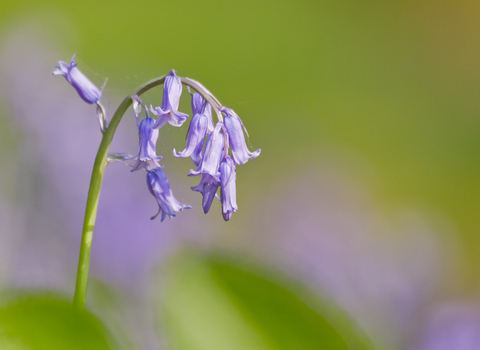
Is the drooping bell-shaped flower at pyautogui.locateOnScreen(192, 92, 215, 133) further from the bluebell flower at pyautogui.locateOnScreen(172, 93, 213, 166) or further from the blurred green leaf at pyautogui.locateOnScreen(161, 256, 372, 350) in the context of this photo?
the blurred green leaf at pyautogui.locateOnScreen(161, 256, 372, 350)

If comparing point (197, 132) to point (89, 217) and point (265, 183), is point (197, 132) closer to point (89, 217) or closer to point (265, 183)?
point (89, 217)

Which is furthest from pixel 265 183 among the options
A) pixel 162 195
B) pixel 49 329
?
pixel 49 329

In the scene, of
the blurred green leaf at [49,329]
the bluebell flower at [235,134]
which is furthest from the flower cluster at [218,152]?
the blurred green leaf at [49,329]

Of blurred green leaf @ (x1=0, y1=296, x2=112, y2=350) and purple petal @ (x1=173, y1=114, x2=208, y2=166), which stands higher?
purple petal @ (x1=173, y1=114, x2=208, y2=166)

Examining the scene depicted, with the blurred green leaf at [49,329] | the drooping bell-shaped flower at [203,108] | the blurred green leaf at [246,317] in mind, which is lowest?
the blurred green leaf at [49,329]

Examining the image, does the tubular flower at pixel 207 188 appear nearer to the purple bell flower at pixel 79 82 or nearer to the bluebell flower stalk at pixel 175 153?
the bluebell flower stalk at pixel 175 153

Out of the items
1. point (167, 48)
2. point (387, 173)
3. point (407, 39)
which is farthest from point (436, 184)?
point (167, 48)

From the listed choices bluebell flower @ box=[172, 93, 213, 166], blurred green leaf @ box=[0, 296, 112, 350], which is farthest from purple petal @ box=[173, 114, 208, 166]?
blurred green leaf @ box=[0, 296, 112, 350]
